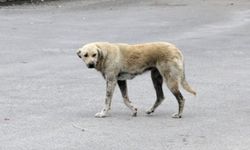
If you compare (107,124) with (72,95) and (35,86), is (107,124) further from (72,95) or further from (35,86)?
(35,86)

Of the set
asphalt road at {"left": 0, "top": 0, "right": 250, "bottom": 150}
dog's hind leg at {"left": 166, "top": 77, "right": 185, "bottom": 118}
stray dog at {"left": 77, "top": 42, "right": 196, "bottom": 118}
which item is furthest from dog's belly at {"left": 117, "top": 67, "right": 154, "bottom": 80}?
asphalt road at {"left": 0, "top": 0, "right": 250, "bottom": 150}

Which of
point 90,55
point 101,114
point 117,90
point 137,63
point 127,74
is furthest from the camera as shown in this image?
point 117,90

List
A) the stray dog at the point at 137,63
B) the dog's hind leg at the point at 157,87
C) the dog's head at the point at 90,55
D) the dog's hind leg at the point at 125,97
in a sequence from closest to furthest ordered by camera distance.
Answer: the dog's head at the point at 90,55 < the stray dog at the point at 137,63 < the dog's hind leg at the point at 125,97 < the dog's hind leg at the point at 157,87

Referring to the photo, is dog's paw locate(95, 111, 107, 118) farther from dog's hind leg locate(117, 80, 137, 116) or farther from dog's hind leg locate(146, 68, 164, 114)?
dog's hind leg locate(146, 68, 164, 114)

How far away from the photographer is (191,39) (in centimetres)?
1780

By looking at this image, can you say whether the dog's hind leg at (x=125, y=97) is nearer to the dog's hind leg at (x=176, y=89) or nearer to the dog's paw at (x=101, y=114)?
the dog's paw at (x=101, y=114)

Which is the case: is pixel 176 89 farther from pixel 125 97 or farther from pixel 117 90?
pixel 117 90

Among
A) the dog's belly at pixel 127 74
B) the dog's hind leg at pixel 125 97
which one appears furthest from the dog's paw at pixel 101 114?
the dog's belly at pixel 127 74

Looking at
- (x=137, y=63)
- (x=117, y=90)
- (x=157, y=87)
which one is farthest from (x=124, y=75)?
(x=117, y=90)

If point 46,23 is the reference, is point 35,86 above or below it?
above

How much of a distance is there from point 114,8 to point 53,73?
46.0 feet

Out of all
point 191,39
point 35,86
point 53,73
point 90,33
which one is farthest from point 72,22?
point 35,86

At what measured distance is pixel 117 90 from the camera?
11.0 m

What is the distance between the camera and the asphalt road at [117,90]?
790 centimetres
